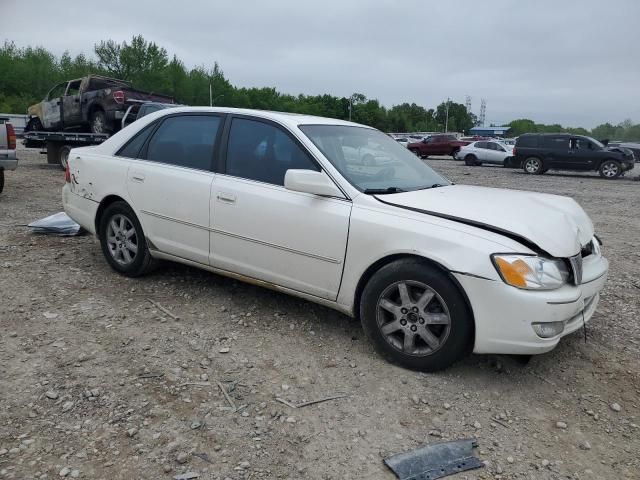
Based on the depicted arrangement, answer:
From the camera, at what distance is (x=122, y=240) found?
186 inches

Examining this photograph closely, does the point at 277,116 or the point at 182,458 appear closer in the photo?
the point at 182,458

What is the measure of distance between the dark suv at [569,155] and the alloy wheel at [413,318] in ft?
67.4

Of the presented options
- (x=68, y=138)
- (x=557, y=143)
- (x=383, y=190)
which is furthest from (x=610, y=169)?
(x=383, y=190)

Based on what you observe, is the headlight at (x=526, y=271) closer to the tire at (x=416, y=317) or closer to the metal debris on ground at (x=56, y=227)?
the tire at (x=416, y=317)

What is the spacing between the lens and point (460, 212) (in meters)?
3.28

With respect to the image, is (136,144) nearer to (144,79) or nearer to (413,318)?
(413,318)

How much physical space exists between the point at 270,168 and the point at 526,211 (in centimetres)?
180

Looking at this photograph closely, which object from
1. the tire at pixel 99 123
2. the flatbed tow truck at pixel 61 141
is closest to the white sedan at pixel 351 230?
the flatbed tow truck at pixel 61 141

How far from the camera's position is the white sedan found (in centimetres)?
301

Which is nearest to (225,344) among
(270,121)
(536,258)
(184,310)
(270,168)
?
(184,310)

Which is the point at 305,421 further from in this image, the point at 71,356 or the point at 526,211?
the point at 526,211

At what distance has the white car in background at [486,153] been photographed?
26.1 m

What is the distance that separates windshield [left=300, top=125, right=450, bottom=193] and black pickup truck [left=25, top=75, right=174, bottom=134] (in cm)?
1188

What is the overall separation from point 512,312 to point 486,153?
2528 cm
